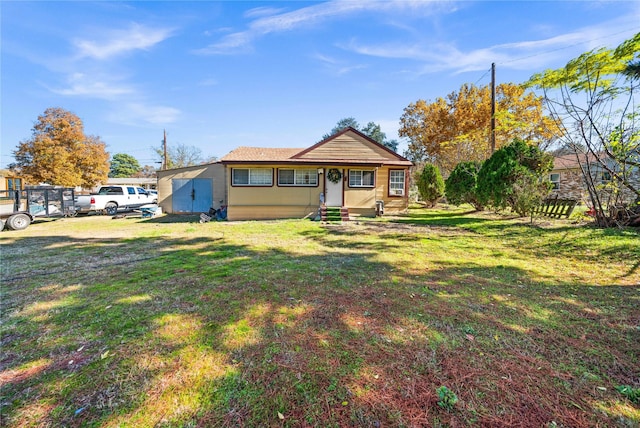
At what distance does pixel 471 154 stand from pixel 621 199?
576 inches

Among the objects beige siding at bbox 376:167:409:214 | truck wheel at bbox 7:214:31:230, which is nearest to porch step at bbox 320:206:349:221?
beige siding at bbox 376:167:409:214

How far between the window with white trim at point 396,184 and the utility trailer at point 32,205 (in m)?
15.5

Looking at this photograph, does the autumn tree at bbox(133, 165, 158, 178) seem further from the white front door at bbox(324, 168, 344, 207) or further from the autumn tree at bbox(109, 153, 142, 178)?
the white front door at bbox(324, 168, 344, 207)

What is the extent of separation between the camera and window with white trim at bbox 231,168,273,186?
12859mm

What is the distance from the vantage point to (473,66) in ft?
51.8

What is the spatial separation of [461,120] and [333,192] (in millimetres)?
15328

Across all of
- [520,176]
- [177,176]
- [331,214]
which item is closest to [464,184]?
[520,176]

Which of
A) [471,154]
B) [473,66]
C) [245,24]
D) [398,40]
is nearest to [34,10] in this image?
[245,24]

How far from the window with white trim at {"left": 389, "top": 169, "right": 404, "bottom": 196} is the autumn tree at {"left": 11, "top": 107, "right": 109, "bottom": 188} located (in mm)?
23994

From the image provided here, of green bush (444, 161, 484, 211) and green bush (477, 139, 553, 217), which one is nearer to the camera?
green bush (477, 139, 553, 217)

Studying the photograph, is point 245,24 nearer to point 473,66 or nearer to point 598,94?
point 598,94

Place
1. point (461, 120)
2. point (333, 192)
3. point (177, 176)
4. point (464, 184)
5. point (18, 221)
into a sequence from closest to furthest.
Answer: point (18, 221), point (333, 192), point (464, 184), point (177, 176), point (461, 120)

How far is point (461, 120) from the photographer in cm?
2191

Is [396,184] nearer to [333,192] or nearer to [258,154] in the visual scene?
[333,192]
